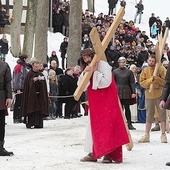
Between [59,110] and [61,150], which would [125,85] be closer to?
[59,110]

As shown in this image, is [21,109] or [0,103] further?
[21,109]

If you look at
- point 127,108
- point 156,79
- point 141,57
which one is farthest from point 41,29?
point 156,79

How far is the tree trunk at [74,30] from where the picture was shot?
25469mm

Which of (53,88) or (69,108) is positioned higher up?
(53,88)

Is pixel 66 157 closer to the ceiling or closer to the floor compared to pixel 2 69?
closer to the floor

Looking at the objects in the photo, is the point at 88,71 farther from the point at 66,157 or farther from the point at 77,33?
the point at 77,33

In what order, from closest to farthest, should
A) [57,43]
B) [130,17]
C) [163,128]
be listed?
[163,128]
[57,43]
[130,17]

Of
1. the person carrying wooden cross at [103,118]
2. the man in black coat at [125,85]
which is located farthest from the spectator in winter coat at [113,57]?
the person carrying wooden cross at [103,118]

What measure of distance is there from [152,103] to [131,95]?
340 centimetres

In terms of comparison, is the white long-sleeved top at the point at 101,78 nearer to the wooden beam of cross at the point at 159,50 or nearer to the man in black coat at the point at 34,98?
the wooden beam of cross at the point at 159,50

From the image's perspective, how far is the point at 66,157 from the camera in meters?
11.8

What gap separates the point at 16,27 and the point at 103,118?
2325cm

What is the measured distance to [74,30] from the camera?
84.7ft

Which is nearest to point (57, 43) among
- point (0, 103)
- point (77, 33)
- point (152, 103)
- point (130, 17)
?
point (77, 33)
